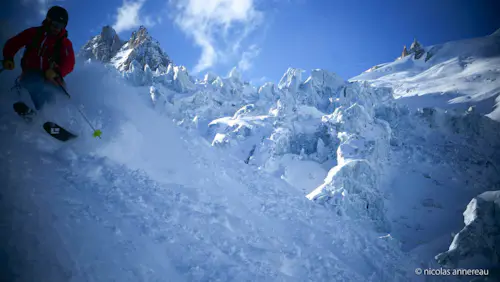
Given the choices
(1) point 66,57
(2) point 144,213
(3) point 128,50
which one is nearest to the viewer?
(2) point 144,213

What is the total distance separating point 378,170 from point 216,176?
23.8 metres

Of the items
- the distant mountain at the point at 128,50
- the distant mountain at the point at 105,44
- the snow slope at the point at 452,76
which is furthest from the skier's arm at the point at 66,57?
the distant mountain at the point at 105,44

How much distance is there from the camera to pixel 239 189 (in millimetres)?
6652

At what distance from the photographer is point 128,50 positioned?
8688 cm

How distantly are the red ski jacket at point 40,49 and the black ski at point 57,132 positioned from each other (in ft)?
3.26

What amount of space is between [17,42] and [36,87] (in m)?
0.76

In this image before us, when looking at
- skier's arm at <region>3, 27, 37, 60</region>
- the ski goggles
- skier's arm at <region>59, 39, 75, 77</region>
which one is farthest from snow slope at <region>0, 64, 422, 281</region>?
the ski goggles

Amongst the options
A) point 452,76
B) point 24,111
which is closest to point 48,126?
point 24,111

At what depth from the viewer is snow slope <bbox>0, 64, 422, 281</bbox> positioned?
10.9 feet

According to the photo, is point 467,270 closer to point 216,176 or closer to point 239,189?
point 239,189

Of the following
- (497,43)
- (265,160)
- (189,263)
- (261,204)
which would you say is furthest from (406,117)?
(497,43)

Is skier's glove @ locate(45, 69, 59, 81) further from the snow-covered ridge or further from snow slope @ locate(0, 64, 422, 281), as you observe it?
the snow-covered ridge

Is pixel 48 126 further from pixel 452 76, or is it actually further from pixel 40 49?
pixel 452 76

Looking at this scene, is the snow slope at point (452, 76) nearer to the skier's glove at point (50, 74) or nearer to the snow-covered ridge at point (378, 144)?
the snow-covered ridge at point (378, 144)
